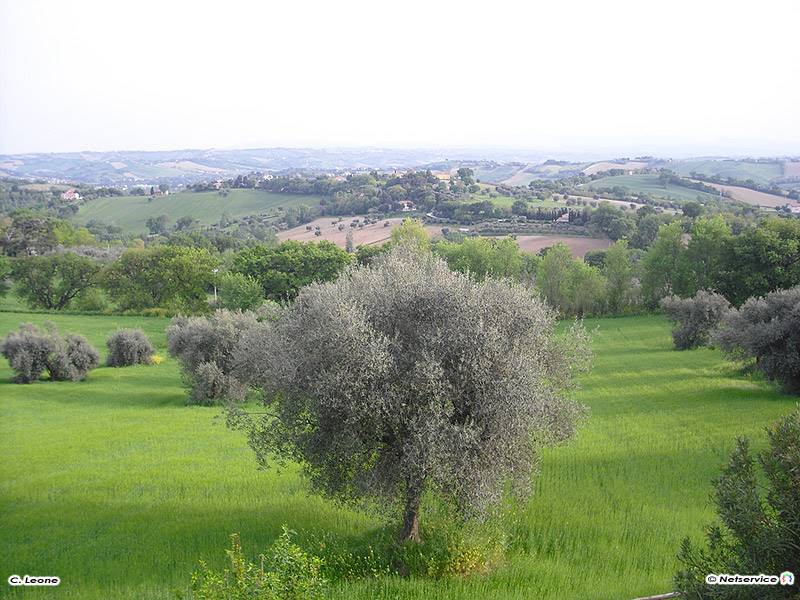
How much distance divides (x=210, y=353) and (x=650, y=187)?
6476 inches

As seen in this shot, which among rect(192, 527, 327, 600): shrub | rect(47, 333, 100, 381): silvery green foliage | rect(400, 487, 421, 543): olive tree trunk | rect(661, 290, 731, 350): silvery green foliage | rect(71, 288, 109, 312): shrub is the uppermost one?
rect(192, 527, 327, 600): shrub

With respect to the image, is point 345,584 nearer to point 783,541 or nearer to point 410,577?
point 410,577

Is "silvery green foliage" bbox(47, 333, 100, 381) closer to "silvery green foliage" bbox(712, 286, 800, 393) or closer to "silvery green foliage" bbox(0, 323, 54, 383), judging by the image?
"silvery green foliage" bbox(0, 323, 54, 383)

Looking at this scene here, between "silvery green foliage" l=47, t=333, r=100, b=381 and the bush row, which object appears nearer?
the bush row

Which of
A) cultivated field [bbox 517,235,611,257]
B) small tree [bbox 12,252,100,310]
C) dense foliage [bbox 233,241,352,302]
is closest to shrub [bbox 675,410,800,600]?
dense foliage [bbox 233,241,352,302]

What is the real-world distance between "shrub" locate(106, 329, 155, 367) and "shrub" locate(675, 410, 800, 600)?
150 ft

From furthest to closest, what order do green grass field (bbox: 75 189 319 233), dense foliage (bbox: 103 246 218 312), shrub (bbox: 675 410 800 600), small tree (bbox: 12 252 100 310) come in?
green grass field (bbox: 75 189 319 233), small tree (bbox: 12 252 100 310), dense foliage (bbox: 103 246 218 312), shrub (bbox: 675 410 800 600)

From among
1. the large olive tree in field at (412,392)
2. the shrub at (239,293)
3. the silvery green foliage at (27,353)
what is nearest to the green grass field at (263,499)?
the large olive tree in field at (412,392)

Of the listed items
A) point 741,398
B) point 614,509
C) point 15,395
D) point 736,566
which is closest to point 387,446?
point 736,566

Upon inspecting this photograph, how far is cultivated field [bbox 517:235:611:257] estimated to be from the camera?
94250mm

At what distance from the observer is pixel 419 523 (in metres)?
15.0

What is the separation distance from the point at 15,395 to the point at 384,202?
115m

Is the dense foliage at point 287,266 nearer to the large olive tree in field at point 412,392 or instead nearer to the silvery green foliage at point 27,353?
the silvery green foliage at point 27,353

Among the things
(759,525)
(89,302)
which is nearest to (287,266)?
(89,302)
